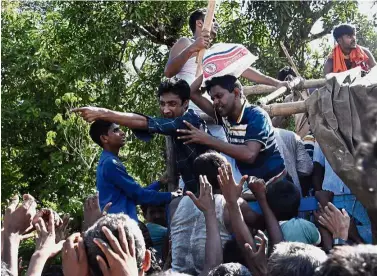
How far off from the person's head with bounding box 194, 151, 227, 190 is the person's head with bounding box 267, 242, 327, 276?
114 cm

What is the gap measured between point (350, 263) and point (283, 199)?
1.99 metres

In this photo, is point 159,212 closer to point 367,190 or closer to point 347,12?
point 367,190

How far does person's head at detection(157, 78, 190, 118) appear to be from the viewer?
4605mm

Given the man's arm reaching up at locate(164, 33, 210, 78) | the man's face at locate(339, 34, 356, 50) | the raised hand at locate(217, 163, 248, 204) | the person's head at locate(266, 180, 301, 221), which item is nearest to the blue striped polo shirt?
the person's head at locate(266, 180, 301, 221)

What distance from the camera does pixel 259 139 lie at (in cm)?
432

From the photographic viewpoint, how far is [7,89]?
11.6 metres

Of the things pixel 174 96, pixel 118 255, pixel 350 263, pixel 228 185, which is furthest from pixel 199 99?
pixel 350 263

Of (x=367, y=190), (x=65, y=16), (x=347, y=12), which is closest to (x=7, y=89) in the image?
(x=65, y=16)

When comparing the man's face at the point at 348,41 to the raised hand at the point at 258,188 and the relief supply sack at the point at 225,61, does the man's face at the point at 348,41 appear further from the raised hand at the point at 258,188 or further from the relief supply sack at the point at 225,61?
the raised hand at the point at 258,188

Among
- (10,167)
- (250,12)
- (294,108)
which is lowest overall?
(10,167)

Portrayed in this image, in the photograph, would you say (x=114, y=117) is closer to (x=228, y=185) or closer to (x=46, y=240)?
(x=228, y=185)

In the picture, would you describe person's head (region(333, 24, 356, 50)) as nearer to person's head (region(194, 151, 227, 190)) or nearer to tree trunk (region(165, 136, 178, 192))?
tree trunk (region(165, 136, 178, 192))

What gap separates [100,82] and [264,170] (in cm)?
605

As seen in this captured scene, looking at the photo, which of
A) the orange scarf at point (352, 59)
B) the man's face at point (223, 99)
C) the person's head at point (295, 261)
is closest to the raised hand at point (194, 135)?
the man's face at point (223, 99)
